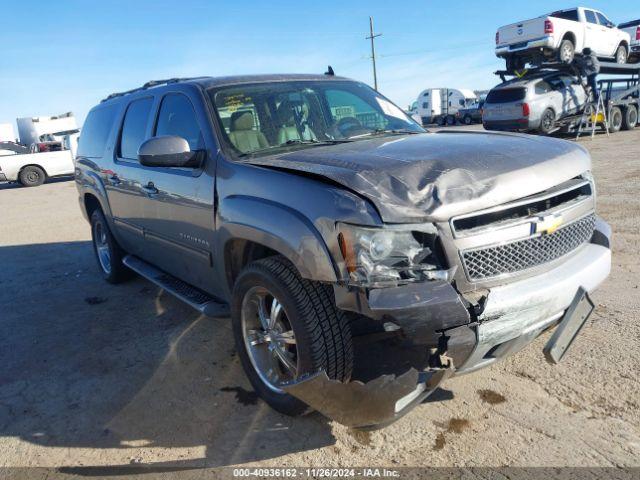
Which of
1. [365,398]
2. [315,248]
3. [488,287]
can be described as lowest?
[365,398]

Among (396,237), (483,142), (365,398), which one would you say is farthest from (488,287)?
(483,142)

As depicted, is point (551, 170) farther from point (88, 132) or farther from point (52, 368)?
point (88, 132)

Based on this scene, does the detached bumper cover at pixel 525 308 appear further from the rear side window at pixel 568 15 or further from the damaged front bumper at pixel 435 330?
the rear side window at pixel 568 15

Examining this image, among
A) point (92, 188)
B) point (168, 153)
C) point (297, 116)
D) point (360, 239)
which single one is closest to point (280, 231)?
point (360, 239)

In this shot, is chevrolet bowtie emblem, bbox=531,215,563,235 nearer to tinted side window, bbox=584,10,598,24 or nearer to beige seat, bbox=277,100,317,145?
beige seat, bbox=277,100,317,145

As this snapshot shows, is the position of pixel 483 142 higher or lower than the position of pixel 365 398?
higher

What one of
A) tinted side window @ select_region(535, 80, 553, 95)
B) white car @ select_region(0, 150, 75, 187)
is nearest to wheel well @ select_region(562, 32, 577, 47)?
tinted side window @ select_region(535, 80, 553, 95)

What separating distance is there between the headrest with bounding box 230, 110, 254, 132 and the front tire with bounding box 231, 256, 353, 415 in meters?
1.05

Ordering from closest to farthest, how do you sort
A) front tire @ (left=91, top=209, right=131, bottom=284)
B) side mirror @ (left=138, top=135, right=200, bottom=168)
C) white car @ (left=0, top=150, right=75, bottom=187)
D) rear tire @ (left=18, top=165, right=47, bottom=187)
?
side mirror @ (left=138, top=135, right=200, bottom=168) < front tire @ (left=91, top=209, right=131, bottom=284) < white car @ (left=0, top=150, right=75, bottom=187) < rear tire @ (left=18, top=165, right=47, bottom=187)

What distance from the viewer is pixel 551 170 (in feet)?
8.80

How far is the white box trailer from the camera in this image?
4006cm

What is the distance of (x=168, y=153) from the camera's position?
318cm

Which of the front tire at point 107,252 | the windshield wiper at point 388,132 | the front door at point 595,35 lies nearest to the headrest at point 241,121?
the windshield wiper at point 388,132

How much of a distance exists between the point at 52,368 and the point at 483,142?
3.40m
